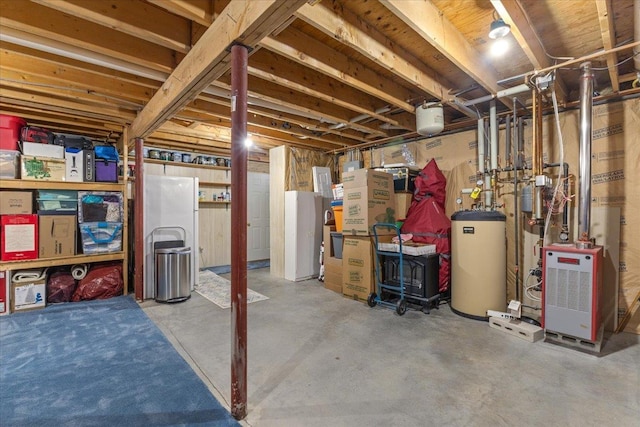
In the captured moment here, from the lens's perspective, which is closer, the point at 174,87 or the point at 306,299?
the point at 174,87

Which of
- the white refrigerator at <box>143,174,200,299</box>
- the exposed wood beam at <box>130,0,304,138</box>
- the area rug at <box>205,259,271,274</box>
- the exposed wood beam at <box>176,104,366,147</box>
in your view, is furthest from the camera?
the area rug at <box>205,259,271,274</box>

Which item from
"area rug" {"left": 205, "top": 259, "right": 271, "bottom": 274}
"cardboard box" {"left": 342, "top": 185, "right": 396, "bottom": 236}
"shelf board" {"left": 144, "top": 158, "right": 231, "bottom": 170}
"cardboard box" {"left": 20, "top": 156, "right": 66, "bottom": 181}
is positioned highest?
"shelf board" {"left": 144, "top": 158, "right": 231, "bottom": 170}

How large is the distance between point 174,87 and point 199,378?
2352mm

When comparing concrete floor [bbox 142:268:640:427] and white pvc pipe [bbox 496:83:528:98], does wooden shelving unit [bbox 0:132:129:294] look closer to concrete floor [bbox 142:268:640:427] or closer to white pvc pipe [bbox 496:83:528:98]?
concrete floor [bbox 142:268:640:427]

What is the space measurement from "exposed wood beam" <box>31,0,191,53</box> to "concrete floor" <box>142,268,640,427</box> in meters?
2.45

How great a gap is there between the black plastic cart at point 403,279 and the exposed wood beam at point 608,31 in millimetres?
2238

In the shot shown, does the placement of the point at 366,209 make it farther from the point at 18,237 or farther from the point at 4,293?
the point at 4,293

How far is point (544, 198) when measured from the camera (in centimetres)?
309

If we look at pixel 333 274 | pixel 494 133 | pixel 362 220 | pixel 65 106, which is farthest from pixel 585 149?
pixel 65 106

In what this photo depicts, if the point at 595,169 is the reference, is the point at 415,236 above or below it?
below

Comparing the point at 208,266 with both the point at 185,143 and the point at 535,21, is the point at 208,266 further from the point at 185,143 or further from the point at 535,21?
the point at 535,21

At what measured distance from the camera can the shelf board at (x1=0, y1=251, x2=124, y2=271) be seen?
11.4 feet

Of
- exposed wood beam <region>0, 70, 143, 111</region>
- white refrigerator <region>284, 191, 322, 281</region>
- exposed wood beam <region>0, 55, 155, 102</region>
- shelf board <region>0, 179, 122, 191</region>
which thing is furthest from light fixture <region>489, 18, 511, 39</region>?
shelf board <region>0, 179, 122, 191</region>

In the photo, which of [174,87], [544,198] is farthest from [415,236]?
[174,87]
